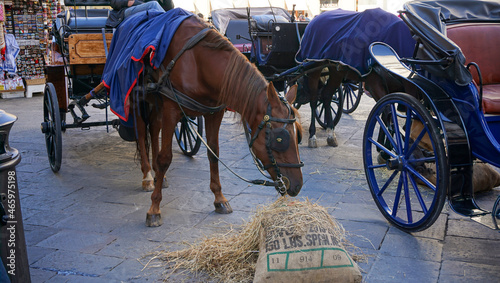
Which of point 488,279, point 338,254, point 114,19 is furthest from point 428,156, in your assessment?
point 114,19

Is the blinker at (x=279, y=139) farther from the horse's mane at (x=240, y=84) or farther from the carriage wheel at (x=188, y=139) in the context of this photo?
the carriage wheel at (x=188, y=139)

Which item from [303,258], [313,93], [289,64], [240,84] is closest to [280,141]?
[240,84]

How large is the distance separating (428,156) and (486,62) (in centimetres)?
103

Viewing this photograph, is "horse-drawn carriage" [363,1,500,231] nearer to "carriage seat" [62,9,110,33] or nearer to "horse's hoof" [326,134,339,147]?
"horse's hoof" [326,134,339,147]

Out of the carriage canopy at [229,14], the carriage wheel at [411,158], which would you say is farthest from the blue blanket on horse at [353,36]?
the carriage canopy at [229,14]

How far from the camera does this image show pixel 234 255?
3027 millimetres

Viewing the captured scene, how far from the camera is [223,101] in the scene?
355cm

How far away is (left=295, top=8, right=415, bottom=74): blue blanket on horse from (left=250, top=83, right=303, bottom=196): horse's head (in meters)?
2.44

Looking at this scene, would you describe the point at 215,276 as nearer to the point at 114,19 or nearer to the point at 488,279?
the point at 488,279

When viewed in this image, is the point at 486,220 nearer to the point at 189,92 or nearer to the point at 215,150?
the point at 215,150

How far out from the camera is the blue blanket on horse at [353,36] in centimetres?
516

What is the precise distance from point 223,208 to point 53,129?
241cm

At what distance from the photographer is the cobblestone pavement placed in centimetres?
308

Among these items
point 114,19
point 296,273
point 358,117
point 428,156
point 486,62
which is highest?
point 114,19
